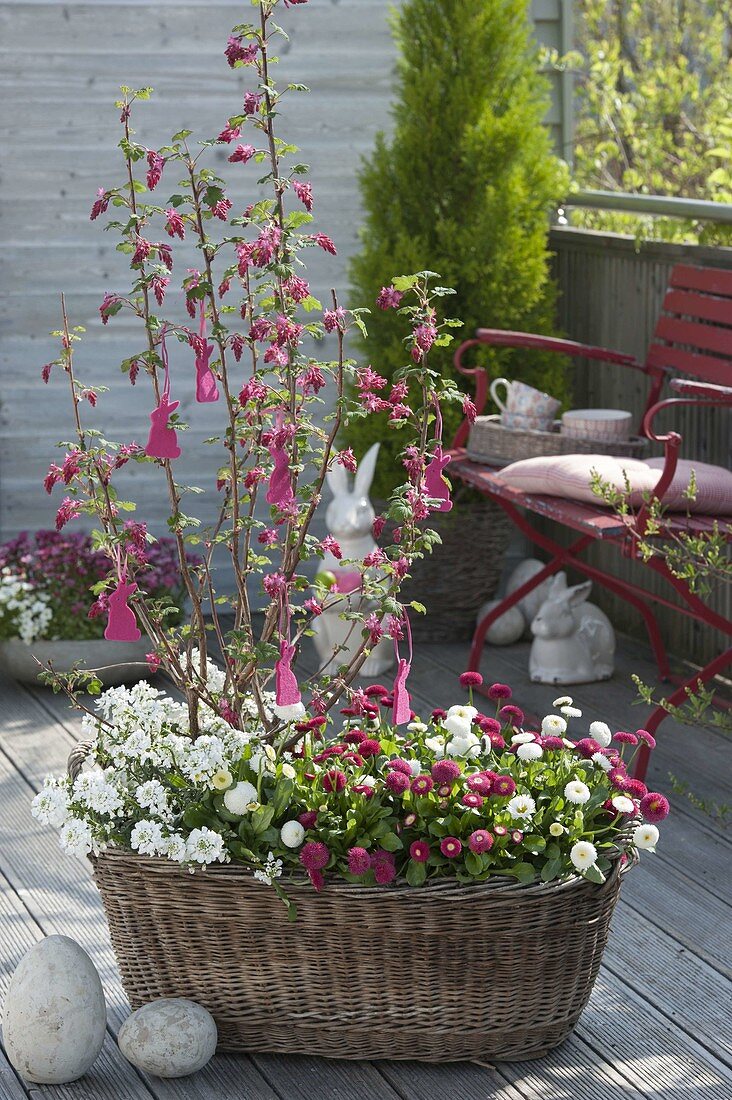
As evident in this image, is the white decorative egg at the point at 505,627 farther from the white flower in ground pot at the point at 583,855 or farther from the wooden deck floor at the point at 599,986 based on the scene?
the white flower in ground pot at the point at 583,855

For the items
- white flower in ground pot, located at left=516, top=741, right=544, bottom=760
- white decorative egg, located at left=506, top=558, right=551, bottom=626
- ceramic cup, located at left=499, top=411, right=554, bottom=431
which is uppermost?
ceramic cup, located at left=499, top=411, right=554, bottom=431

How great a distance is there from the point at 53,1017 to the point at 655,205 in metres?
2.91

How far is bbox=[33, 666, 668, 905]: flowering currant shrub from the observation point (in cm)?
211

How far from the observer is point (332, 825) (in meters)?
2.15

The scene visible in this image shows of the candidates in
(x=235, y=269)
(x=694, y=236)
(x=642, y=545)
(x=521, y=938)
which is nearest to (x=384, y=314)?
(x=694, y=236)

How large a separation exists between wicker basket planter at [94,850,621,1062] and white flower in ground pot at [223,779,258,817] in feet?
0.28

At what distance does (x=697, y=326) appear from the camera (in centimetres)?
389

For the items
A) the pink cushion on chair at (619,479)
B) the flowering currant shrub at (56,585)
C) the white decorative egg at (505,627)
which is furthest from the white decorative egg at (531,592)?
the flowering currant shrub at (56,585)

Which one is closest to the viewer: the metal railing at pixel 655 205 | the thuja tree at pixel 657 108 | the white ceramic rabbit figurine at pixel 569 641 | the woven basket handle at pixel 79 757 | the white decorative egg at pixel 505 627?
the woven basket handle at pixel 79 757

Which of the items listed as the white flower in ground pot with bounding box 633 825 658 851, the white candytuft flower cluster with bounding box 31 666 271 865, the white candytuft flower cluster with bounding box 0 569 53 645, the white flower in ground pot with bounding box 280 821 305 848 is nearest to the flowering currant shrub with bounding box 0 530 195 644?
the white candytuft flower cluster with bounding box 0 569 53 645

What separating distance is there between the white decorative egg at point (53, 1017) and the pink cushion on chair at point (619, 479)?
157 cm

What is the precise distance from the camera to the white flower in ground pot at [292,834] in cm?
211

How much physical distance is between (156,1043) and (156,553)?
7.61ft

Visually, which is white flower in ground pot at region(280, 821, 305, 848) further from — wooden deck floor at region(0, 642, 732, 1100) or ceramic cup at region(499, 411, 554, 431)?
ceramic cup at region(499, 411, 554, 431)
